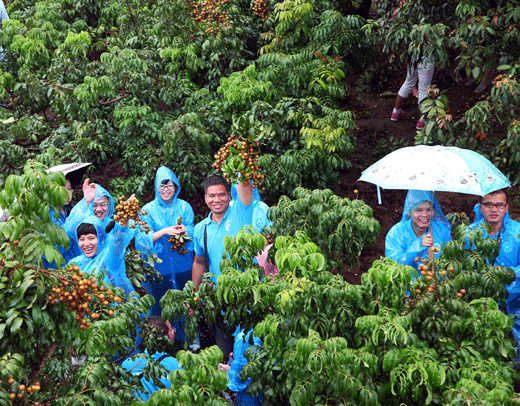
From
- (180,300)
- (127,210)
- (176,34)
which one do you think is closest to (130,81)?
(176,34)

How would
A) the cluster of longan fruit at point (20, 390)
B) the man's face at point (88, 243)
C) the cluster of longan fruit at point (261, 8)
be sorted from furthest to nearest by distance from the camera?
the cluster of longan fruit at point (261, 8), the man's face at point (88, 243), the cluster of longan fruit at point (20, 390)

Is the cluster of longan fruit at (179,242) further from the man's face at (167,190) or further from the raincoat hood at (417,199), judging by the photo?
the raincoat hood at (417,199)

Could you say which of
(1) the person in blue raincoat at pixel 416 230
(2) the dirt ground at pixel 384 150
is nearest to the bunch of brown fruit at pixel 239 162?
(1) the person in blue raincoat at pixel 416 230

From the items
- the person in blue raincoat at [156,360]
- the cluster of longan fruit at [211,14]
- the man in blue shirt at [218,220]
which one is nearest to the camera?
the person in blue raincoat at [156,360]

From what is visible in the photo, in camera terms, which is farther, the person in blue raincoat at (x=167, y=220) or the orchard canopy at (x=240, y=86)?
the orchard canopy at (x=240, y=86)

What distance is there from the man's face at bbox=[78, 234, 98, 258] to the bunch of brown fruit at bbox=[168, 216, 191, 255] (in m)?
1.07

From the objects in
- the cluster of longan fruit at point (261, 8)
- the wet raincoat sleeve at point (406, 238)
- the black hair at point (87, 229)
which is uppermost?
the cluster of longan fruit at point (261, 8)

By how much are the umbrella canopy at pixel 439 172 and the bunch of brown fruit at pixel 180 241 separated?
201 centimetres

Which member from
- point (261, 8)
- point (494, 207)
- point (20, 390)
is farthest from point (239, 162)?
point (261, 8)

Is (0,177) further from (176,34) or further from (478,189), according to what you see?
(478,189)

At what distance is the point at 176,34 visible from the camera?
27.8 ft

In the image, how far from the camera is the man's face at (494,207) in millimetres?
4918

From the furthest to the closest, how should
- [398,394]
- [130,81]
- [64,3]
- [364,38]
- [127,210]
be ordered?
[64,3]
[364,38]
[130,81]
[127,210]
[398,394]

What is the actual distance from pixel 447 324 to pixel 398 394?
54cm
